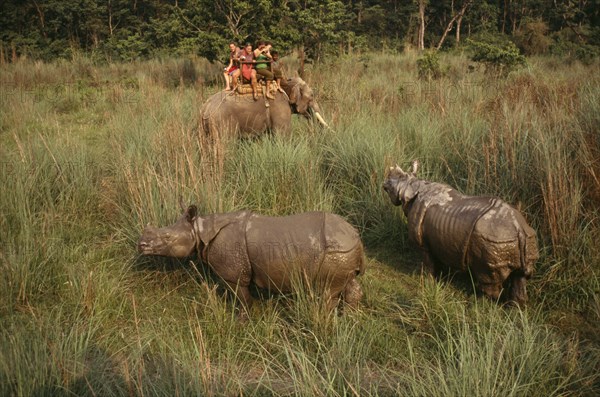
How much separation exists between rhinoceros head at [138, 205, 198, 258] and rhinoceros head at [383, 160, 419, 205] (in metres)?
1.78

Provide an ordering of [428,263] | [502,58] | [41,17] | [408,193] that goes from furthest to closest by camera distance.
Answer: [41,17], [502,58], [408,193], [428,263]

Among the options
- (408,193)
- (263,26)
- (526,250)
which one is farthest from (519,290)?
(263,26)

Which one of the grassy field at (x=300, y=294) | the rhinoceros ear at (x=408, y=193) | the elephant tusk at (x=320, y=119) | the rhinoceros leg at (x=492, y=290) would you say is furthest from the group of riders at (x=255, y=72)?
the rhinoceros leg at (x=492, y=290)

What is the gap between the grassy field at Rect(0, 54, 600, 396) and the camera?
2.83 m

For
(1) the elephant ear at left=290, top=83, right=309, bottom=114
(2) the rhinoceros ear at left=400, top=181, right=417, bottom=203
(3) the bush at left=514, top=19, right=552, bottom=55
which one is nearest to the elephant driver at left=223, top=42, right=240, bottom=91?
(1) the elephant ear at left=290, top=83, right=309, bottom=114

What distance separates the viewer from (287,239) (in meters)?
3.60

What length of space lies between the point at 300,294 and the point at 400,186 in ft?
4.80

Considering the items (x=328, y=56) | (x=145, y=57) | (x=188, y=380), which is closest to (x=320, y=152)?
(x=188, y=380)

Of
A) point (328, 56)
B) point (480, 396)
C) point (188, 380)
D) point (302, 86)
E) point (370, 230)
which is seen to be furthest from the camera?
point (328, 56)

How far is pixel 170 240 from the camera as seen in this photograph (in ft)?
12.2

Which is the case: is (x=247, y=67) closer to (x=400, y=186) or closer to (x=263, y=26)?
(x=400, y=186)

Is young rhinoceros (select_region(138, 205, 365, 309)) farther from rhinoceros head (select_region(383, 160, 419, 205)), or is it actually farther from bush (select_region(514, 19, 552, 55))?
bush (select_region(514, 19, 552, 55))

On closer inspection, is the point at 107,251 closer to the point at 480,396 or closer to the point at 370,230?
the point at 370,230

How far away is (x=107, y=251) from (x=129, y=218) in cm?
37
